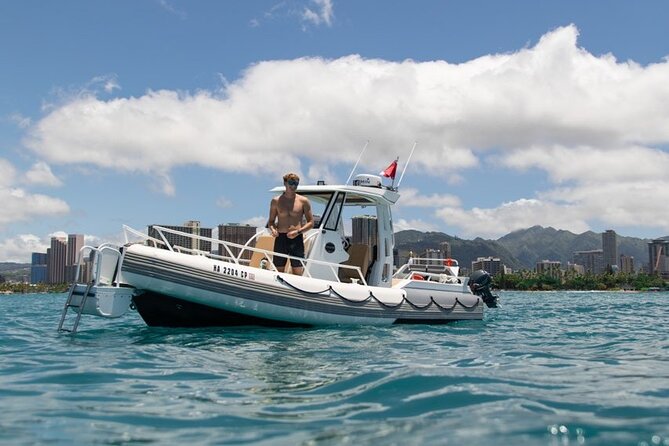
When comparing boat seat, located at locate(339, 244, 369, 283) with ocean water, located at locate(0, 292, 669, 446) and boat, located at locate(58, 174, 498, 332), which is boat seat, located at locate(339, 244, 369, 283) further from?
ocean water, located at locate(0, 292, 669, 446)

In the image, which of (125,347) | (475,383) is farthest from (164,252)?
(475,383)

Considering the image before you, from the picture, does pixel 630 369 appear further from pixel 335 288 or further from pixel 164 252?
pixel 164 252

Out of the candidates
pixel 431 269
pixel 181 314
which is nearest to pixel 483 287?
pixel 431 269

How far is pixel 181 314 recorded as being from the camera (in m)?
11.0

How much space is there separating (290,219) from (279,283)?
1.26 meters

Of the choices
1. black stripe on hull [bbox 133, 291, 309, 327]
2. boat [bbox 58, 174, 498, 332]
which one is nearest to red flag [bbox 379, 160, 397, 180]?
boat [bbox 58, 174, 498, 332]

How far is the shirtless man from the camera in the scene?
11719mm

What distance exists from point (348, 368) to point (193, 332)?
171 inches

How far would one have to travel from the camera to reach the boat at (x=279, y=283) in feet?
34.2

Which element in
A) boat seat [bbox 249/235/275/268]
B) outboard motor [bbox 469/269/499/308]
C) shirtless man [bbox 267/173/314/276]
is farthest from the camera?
outboard motor [bbox 469/269/499/308]

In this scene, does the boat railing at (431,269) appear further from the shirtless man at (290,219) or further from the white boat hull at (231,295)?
the shirtless man at (290,219)

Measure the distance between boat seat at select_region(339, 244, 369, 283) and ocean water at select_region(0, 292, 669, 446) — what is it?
431 cm

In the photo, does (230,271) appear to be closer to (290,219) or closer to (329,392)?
(290,219)

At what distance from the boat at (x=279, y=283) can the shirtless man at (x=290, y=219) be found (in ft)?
1.34
